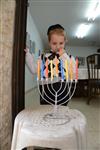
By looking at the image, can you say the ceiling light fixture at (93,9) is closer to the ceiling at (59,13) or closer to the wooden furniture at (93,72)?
the ceiling at (59,13)

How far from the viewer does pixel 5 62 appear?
823mm

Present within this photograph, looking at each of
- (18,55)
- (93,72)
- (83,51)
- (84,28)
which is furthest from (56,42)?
(83,51)

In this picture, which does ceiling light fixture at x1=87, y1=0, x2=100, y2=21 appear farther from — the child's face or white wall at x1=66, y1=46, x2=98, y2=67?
white wall at x1=66, y1=46, x2=98, y2=67

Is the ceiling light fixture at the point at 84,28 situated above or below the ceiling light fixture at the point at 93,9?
above

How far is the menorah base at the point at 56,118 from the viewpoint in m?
0.65

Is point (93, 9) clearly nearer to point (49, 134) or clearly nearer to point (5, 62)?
point (5, 62)

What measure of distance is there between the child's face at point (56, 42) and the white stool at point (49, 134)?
1.45ft

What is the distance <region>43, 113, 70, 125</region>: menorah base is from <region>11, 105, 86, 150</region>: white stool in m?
0.02

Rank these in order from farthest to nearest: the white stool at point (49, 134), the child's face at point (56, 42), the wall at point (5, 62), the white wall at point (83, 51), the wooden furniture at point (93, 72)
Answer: the white wall at point (83, 51), the wooden furniture at point (93, 72), the child's face at point (56, 42), the wall at point (5, 62), the white stool at point (49, 134)

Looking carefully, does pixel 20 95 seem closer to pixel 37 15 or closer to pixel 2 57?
pixel 2 57

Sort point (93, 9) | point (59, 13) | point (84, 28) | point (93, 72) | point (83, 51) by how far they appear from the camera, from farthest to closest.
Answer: point (83, 51) < point (84, 28) < point (59, 13) < point (93, 9) < point (93, 72)

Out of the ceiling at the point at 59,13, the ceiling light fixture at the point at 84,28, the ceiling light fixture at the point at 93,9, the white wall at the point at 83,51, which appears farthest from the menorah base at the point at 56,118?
the white wall at the point at 83,51

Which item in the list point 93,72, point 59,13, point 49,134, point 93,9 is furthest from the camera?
point 59,13

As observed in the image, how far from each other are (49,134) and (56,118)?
144 mm
